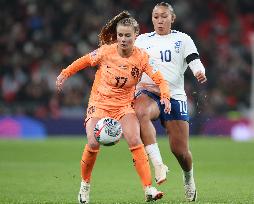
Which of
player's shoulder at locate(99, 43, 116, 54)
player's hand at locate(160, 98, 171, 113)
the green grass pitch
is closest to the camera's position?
player's hand at locate(160, 98, 171, 113)

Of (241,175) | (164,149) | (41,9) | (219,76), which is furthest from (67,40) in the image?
(241,175)

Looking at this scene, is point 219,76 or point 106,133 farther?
point 219,76

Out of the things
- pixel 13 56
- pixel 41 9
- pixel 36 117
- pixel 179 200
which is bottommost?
pixel 179 200

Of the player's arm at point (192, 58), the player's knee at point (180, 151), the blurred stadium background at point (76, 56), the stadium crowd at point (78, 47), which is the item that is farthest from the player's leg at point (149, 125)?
the stadium crowd at point (78, 47)

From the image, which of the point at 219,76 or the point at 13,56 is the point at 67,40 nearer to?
the point at 13,56

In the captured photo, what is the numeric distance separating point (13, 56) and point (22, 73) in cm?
78

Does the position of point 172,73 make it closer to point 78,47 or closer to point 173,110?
point 173,110

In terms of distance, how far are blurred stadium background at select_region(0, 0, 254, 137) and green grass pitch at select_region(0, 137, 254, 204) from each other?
228cm

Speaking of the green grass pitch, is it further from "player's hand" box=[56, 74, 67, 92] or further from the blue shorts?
"player's hand" box=[56, 74, 67, 92]

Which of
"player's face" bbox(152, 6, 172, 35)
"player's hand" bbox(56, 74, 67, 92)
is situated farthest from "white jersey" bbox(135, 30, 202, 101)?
"player's hand" bbox(56, 74, 67, 92)

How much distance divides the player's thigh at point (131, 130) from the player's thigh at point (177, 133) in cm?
88

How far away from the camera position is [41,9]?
87.6ft

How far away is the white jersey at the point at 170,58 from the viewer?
9734 mm

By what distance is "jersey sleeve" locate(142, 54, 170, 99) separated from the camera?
889 centimetres
